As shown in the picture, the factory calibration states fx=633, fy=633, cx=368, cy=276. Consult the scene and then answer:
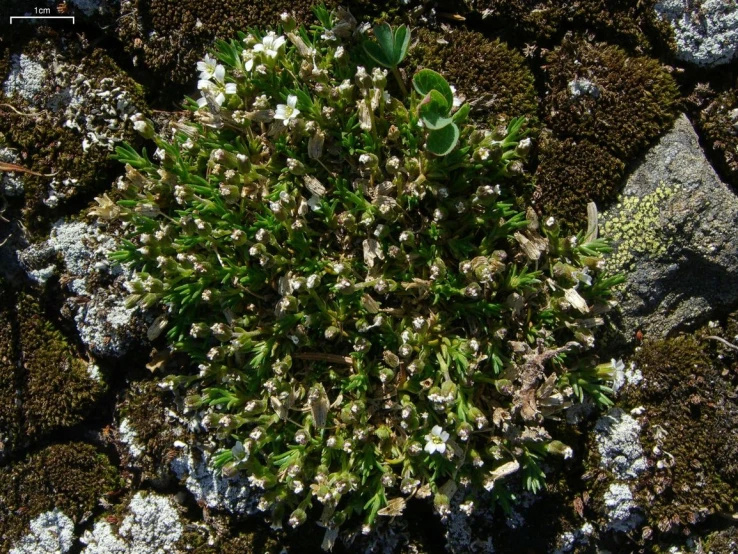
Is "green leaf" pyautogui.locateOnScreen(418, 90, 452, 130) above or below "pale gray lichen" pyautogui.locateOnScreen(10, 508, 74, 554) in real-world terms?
above

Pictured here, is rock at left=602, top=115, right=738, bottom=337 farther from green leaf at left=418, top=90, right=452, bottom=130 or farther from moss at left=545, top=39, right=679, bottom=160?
green leaf at left=418, top=90, right=452, bottom=130

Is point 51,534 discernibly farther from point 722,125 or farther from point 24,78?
point 722,125

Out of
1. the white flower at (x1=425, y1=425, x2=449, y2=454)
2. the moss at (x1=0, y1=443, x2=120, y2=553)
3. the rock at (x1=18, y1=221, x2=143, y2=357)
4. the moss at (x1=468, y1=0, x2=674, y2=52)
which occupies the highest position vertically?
the moss at (x1=468, y1=0, x2=674, y2=52)

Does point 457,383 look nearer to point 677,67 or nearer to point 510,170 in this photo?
point 510,170

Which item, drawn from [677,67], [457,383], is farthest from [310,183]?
[677,67]

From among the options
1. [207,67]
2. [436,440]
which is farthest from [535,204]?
[207,67]

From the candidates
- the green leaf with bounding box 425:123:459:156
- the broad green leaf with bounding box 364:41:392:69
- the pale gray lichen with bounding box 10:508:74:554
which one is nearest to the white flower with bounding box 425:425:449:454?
the green leaf with bounding box 425:123:459:156

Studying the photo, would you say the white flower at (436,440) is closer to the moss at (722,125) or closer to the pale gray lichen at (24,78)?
the moss at (722,125)
